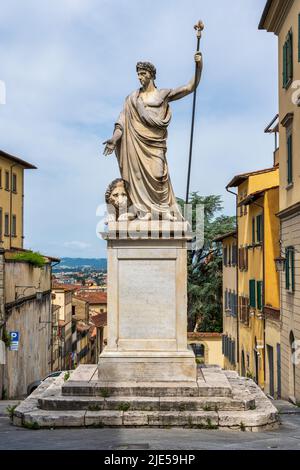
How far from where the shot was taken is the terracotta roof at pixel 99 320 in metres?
84.0

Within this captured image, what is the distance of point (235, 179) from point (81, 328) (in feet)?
124

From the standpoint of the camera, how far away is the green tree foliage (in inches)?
1943

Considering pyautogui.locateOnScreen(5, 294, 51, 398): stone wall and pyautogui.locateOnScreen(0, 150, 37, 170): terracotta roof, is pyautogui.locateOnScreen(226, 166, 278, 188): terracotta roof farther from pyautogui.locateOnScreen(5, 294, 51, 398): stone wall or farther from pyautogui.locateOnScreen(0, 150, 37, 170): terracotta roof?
pyautogui.locateOnScreen(0, 150, 37, 170): terracotta roof

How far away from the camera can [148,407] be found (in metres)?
10.5

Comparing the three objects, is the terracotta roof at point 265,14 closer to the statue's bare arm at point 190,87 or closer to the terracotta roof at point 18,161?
the statue's bare arm at point 190,87

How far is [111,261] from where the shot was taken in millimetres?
11711

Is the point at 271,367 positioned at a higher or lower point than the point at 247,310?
lower

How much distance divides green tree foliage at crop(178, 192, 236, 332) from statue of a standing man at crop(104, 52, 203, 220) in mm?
36262

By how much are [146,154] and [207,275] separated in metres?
38.8

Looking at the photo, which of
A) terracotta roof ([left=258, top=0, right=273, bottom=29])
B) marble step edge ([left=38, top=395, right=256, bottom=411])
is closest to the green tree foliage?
terracotta roof ([left=258, top=0, right=273, bottom=29])

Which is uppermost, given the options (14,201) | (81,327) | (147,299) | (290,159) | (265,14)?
(265,14)

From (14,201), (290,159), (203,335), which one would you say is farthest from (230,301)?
(14,201)

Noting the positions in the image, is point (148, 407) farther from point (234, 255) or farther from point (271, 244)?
point (234, 255)

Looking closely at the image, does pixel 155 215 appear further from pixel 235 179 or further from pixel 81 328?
pixel 81 328
